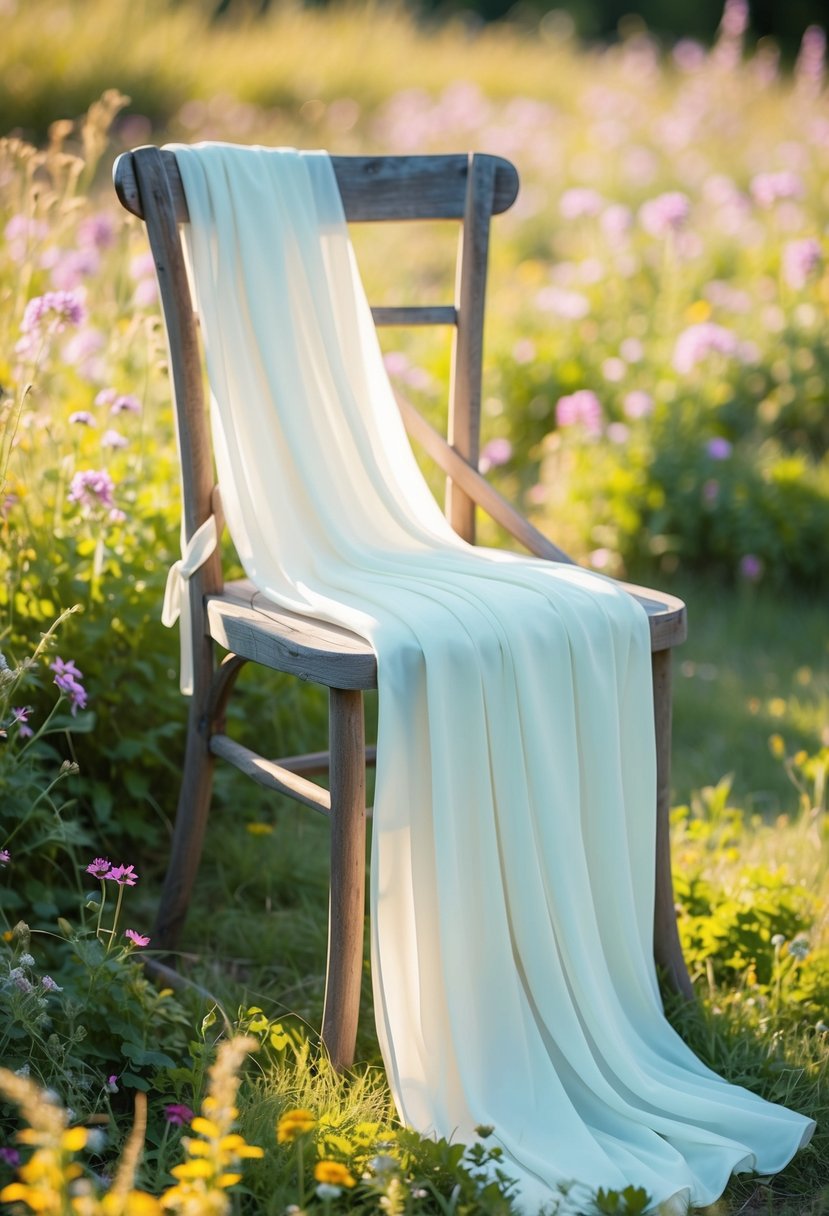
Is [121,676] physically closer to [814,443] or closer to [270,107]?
[814,443]

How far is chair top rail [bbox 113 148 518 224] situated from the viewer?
1998 millimetres

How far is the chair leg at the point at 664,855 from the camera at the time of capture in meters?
1.84

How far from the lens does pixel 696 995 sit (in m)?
1.94

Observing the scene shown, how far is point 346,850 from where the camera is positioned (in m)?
1.56

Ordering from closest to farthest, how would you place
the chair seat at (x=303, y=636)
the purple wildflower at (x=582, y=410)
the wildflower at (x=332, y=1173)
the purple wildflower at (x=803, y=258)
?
the wildflower at (x=332, y=1173) → the chair seat at (x=303, y=636) → the purple wildflower at (x=582, y=410) → the purple wildflower at (x=803, y=258)

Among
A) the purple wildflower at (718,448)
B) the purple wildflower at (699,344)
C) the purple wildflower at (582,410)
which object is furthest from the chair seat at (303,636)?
the purple wildflower at (699,344)

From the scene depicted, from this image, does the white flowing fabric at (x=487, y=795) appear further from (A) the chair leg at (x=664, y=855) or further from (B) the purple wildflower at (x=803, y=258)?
(B) the purple wildflower at (x=803, y=258)

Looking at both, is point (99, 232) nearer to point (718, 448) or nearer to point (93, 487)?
point (93, 487)

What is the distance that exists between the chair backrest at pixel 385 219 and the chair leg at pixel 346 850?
0.42 m

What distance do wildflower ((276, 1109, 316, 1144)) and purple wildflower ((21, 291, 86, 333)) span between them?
1.21 m

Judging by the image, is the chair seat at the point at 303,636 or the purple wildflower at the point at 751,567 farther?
the purple wildflower at the point at 751,567

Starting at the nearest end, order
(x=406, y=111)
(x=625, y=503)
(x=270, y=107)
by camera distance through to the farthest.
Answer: (x=625, y=503) < (x=406, y=111) < (x=270, y=107)

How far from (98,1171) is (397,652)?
0.70 metres

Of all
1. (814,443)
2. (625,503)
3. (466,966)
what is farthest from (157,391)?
(814,443)
